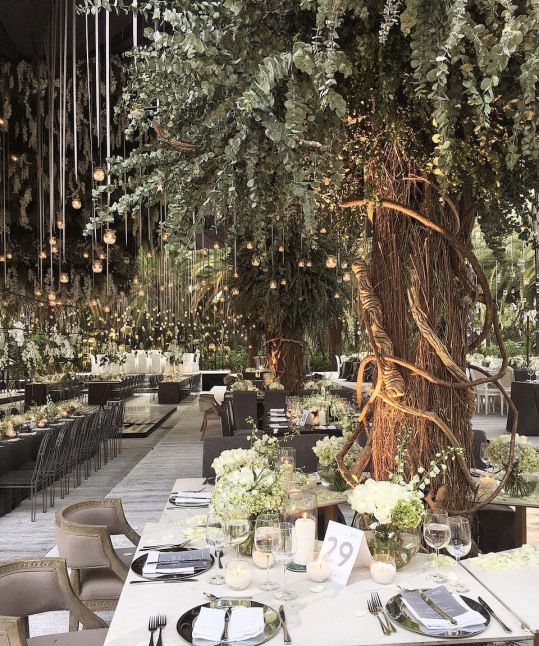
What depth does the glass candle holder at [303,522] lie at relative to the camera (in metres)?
2.58

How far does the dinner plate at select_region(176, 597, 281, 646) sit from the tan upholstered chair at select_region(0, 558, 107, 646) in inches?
26.3

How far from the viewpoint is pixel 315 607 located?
87.8 inches

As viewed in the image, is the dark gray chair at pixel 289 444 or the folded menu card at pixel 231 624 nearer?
the folded menu card at pixel 231 624

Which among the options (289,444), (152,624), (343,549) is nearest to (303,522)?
(343,549)

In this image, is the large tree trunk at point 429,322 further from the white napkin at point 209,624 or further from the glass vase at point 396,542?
the white napkin at point 209,624

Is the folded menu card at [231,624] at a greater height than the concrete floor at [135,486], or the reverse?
the folded menu card at [231,624]

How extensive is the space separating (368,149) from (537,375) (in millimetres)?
15574

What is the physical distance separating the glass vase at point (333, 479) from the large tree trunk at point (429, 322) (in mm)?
600

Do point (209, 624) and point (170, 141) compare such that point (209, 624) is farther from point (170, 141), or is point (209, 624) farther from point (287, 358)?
point (287, 358)

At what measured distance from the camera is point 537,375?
17.2 meters

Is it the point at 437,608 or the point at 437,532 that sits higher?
the point at 437,532

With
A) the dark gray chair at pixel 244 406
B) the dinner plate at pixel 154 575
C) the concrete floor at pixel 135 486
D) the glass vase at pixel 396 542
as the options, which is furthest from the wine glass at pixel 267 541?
the dark gray chair at pixel 244 406

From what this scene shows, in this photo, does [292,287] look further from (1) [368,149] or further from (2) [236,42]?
(2) [236,42]

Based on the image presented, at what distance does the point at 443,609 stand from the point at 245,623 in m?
0.64
